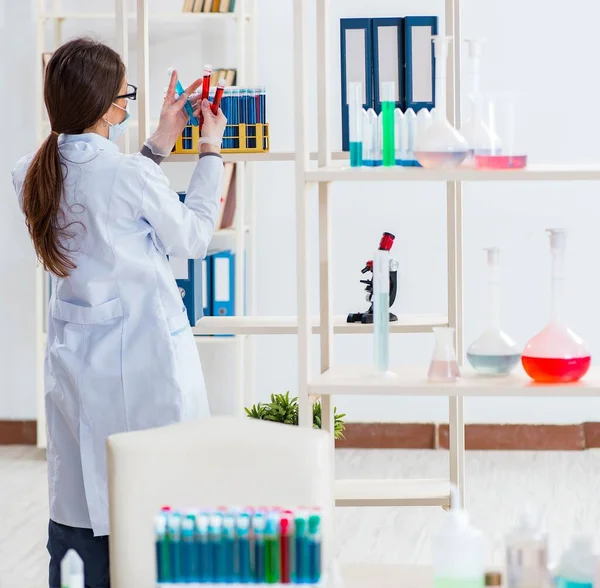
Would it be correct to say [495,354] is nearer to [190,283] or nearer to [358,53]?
[358,53]

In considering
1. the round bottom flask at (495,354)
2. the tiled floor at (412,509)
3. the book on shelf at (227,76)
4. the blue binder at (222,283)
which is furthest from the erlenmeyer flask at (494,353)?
the book on shelf at (227,76)

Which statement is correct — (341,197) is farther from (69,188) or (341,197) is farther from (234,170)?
(69,188)

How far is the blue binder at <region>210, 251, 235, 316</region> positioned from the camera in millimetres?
4617

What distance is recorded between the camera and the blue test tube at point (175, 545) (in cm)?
118

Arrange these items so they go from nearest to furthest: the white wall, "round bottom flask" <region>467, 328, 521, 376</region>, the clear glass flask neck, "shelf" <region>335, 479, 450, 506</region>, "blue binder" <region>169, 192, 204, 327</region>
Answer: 1. the clear glass flask neck
2. "round bottom flask" <region>467, 328, 521, 376</region>
3. "shelf" <region>335, 479, 450, 506</region>
4. "blue binder" <region>169, 192, 204, 327</region>
5. the white wall

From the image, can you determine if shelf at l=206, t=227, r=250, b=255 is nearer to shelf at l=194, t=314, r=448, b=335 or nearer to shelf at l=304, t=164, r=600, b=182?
shelf at l=194, t=314, r=448, b=335

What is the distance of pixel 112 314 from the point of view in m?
2.38

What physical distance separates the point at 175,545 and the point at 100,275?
1.25 metres

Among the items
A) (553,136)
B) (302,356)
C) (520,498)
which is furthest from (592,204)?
(302,356)

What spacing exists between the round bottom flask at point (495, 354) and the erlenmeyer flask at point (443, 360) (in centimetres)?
5

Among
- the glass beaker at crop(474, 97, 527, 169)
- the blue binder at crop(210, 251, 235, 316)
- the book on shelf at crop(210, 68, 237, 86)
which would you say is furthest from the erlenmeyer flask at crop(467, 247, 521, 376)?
the book on shelf at crop(210, 68, 237, 86)

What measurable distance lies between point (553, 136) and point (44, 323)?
2489 mm

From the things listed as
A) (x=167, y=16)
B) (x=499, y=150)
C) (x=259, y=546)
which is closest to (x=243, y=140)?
(x=499, y=150)

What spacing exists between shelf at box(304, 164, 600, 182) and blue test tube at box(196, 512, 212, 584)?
1013mm
